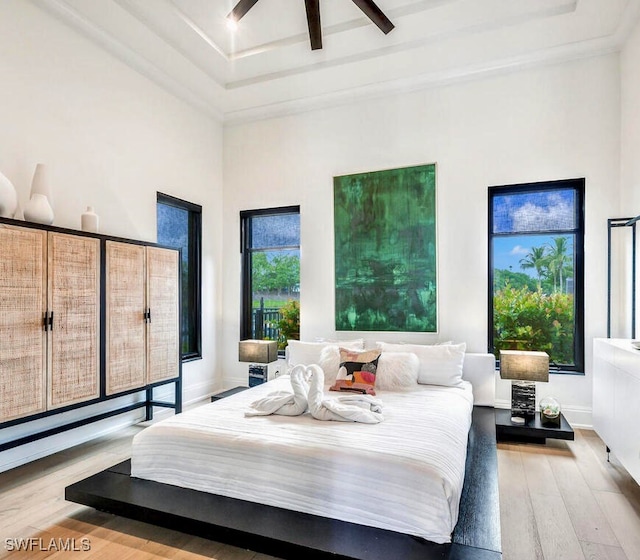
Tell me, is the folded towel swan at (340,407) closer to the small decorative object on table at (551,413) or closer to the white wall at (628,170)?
the small decorative object on table at (551,413)

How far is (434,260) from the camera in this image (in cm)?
430

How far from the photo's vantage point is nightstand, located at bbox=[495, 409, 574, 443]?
11.0ft

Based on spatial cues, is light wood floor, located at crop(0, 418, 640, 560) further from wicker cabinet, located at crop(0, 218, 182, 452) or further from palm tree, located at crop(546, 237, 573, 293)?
palm tree, located at crop(546, 237, 573, 293)

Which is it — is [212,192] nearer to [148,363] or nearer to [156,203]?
[156,203]

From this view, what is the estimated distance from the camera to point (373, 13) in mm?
2959

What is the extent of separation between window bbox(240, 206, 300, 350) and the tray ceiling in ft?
4.74

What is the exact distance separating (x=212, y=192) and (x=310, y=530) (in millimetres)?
4136

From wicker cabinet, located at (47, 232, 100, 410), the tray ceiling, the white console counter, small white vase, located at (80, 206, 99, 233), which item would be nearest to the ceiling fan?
the tray ceiling

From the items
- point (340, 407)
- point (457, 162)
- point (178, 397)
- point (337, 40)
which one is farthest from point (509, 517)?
point (337, 40)

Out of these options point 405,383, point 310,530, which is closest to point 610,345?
point 405,383

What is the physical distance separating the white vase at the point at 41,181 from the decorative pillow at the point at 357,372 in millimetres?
2587

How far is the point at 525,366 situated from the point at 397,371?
3.70ft

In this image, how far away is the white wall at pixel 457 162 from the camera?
151 inches

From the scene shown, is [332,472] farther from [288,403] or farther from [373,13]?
[373,13]
